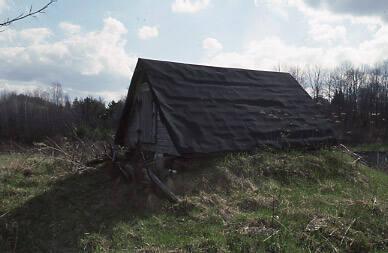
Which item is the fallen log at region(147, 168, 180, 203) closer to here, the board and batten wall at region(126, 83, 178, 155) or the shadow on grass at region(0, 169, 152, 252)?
the shadow on grass at region(0, 169, 152, 252)

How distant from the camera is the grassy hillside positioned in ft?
19.9

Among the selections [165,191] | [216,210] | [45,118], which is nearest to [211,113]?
[165,191]

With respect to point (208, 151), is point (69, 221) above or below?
below

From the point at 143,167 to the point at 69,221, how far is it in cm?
234

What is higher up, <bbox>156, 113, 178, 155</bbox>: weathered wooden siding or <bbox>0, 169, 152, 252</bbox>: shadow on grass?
<bbox>156, 113, 178, 155</bbox>: weathered wooden siding

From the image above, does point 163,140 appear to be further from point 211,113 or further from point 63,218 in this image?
point 63,218

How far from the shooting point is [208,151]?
10703mm

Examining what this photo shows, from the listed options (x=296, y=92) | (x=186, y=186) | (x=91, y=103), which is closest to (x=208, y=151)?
(x=186, y=186)

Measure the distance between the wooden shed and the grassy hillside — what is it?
87 centimetres

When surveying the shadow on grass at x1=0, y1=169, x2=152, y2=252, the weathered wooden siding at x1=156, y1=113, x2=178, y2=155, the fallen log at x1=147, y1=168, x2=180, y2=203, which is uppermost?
the weathered wooden siding at x1=156, y1=113, x2=178, y2=155

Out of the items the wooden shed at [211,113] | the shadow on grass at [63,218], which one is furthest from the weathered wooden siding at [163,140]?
the shadow on grass at [63,218]

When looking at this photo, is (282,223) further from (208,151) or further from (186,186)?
(208,151)

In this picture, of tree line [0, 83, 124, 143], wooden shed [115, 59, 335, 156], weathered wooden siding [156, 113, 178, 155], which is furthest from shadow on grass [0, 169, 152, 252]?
tree line [0, 83, 124, 143]

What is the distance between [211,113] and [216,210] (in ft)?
16.3
